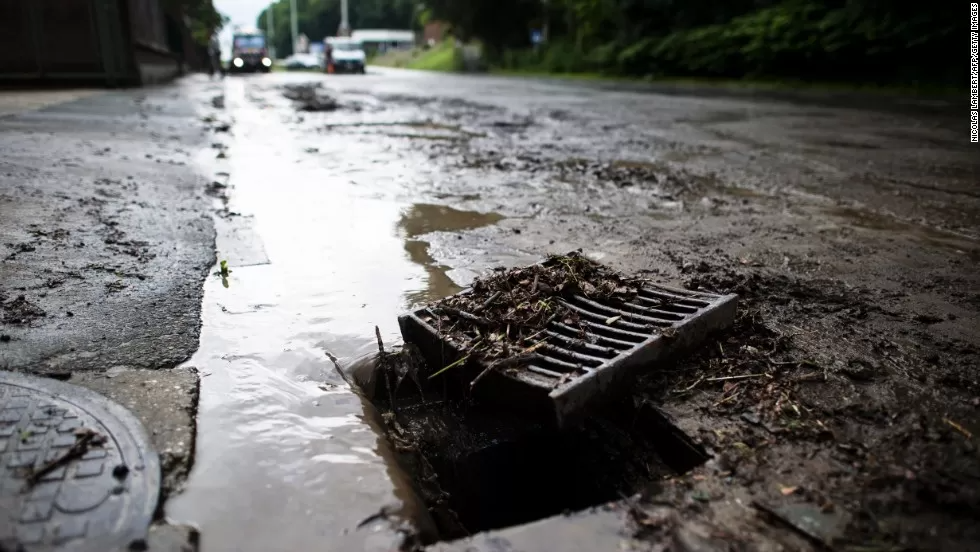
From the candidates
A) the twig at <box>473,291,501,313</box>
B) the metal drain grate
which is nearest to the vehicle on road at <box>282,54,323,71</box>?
the twig at <box>473,291,501,313</box>

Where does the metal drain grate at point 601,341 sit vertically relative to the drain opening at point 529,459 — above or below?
above

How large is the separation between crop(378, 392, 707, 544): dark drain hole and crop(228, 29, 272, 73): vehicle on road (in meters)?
36.8

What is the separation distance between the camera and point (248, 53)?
1419 inches

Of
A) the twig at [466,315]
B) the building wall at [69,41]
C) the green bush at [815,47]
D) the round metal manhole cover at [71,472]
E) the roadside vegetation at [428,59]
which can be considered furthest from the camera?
the roadside vegetation at [428,59]

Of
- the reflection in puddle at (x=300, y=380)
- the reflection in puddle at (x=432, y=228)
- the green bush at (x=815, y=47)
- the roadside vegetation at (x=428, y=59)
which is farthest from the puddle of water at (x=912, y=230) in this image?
the roadside vegetation at (x=428, y=59)

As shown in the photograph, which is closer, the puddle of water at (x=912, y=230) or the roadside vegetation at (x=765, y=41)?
the puddle of water at (x=912, y=230)

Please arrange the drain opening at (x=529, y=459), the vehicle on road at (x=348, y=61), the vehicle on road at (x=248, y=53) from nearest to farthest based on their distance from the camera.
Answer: the drain opening at (x=529, y=459), the vehicle on road at (x=248, y=53), the vehicle on road at (x=348, y=61)

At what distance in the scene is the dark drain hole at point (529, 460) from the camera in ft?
6.50

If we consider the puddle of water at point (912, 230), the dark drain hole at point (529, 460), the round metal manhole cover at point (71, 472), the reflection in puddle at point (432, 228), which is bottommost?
the dark drain hole at point (529, 460)

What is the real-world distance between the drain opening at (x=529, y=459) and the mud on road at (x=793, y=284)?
5.0 inches

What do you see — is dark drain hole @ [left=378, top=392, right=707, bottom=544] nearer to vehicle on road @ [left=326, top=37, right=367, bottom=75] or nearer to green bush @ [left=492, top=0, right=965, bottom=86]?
green bush @ [left=492, top=0, right=965, bottom=86]

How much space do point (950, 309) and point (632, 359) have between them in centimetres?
160

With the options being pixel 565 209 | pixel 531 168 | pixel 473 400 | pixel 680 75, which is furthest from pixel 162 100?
pixel 680 75

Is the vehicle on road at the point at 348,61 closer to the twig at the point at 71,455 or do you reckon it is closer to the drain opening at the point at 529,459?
the drain opening at the point at 529,459
